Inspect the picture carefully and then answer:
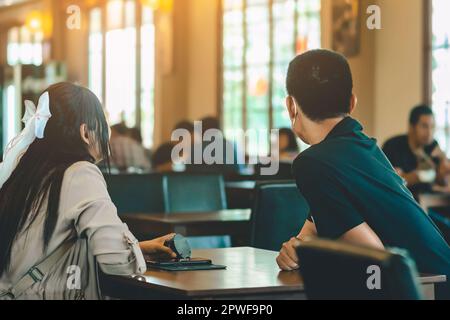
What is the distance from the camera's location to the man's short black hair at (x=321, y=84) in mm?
2420

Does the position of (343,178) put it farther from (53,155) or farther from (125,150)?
(125,150)

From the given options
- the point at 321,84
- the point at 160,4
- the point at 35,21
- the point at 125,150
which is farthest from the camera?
Answer: the point at 35,21

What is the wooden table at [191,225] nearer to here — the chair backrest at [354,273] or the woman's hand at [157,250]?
the woman's hand at [157,250]

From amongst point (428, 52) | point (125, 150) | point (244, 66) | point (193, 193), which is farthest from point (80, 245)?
point (244, 66)

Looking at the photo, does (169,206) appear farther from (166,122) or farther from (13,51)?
(13,51)

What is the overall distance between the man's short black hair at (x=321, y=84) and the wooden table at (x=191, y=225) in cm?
187

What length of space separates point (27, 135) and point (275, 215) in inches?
64.9

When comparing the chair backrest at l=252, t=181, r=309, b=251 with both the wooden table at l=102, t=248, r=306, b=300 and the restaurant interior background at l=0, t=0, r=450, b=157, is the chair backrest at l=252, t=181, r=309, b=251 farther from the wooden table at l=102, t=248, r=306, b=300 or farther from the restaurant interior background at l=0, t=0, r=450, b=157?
the restaurant interior background at l=0, t=0, r=450, b=157

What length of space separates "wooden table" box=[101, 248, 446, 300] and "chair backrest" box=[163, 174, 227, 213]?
8.10 feet

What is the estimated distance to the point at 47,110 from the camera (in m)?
2.54

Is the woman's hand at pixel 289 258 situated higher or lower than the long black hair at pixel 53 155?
lower

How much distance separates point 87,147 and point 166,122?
10003 millimetres

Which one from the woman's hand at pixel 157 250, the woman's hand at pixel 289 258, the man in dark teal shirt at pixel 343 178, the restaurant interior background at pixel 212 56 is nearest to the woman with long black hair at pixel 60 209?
the woman's hand at pixel 157 250

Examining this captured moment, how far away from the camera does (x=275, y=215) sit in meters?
4.03
